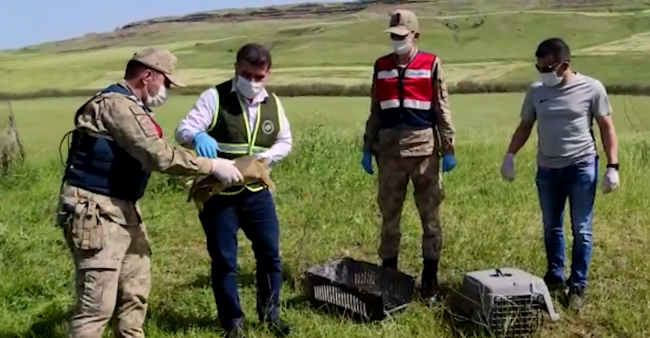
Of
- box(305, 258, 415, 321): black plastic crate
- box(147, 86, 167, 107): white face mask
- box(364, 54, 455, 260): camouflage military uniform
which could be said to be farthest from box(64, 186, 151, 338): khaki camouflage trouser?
box(364, 54, 455, 260): camouflage military uniform

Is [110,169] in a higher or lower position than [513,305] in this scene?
higher

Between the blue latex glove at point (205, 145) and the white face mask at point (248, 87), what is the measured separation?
0.95 feet

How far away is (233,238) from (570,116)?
1929mm

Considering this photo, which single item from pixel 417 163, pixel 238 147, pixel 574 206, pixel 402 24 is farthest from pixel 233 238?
pixel 574 206

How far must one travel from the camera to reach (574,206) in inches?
172

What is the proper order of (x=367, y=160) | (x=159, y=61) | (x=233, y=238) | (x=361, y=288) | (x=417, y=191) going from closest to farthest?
(x=159, y=61) → (x=233, y=238) → (x=361, y=288) → (x=417, y=191) → (x=367, y=160)

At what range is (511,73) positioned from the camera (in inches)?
1124

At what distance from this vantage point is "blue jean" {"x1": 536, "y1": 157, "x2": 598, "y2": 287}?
433cm

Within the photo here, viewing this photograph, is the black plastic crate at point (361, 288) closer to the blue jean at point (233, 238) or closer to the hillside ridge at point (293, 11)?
the blue jean at point (233, 238)

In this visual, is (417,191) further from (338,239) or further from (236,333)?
(338,239)

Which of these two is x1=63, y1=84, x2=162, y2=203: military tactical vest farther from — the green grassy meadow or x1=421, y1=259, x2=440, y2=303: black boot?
x1=421, y1=259, x2=440, y2=303: black boot

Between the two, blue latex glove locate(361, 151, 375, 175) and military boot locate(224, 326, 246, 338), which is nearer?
military boot locate(224, 326, 246, 338)

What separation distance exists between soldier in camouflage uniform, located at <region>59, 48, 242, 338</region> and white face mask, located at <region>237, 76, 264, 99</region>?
0.51 m

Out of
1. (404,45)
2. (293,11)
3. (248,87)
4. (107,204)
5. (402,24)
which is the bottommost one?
(293,11)
